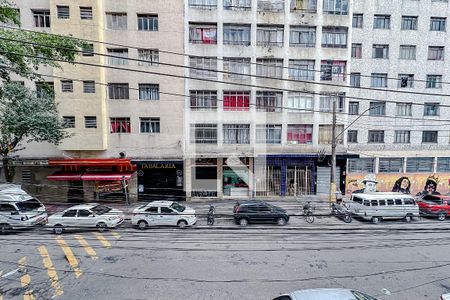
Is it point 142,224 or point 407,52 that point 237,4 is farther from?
point 142,224

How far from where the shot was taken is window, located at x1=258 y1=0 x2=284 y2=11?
22.8 m

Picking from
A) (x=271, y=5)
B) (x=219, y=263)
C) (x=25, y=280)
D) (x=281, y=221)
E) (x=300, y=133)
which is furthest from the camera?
(x=300, y=133)

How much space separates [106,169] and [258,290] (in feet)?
58.2

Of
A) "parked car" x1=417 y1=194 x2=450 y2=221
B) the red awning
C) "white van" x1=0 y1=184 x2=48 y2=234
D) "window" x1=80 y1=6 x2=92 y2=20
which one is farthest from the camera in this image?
the red awning

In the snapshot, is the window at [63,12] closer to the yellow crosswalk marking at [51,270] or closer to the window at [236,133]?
the window at [236,133]

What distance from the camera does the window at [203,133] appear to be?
75.9ft

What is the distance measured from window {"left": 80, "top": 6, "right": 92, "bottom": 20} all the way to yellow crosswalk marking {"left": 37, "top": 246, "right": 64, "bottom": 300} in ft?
55.9

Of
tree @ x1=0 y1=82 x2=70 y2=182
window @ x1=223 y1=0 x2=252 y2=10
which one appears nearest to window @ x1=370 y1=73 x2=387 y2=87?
window @ x1=223 y1=0 x2=252 y2=10

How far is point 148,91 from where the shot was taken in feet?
73.4

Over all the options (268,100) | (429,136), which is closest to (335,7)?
(268,100)

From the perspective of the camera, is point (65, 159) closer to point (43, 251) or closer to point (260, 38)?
point (43, 251)

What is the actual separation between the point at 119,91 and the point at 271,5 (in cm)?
1526

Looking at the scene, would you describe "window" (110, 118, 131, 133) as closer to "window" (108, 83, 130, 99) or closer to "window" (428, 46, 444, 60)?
"window" (108, 83, 130, 99)

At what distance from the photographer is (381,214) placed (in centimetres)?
1723
